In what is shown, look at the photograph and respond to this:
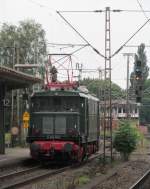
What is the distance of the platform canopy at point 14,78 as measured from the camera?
27.7m

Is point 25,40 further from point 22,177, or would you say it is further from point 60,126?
point 22,177

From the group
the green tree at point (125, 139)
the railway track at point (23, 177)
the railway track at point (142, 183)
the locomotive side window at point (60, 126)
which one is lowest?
the railway track at point (142, 183)

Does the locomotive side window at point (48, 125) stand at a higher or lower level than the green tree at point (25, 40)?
lower

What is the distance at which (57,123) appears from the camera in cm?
2703

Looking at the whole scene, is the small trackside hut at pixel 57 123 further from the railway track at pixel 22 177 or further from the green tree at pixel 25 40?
the green tree at pixel 25 40

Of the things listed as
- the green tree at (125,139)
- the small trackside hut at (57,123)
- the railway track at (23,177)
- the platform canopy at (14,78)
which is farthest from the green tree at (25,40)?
the railway track at (23,177)

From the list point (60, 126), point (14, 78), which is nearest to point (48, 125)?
point (60, 126)

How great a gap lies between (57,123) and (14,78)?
4.03 metres

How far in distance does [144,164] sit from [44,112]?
6.55 m

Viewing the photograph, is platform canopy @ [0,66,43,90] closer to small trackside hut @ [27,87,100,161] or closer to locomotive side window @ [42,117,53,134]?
small trackside hut @ [27,87,100,161]

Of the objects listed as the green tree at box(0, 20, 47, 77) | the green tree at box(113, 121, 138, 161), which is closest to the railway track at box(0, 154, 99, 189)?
the green tree at box(113, 121, 138, 161)

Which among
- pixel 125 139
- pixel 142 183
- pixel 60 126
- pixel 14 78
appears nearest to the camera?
pixel 142 183

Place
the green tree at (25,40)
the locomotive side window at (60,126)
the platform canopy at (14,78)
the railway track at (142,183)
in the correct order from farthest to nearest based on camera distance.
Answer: the green tree at (25,40)
the platform canopy at (14,78)
the locomotive side window at (60,126)
the railway track at (142,183)

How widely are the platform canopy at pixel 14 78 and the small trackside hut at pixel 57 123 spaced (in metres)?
1.71
